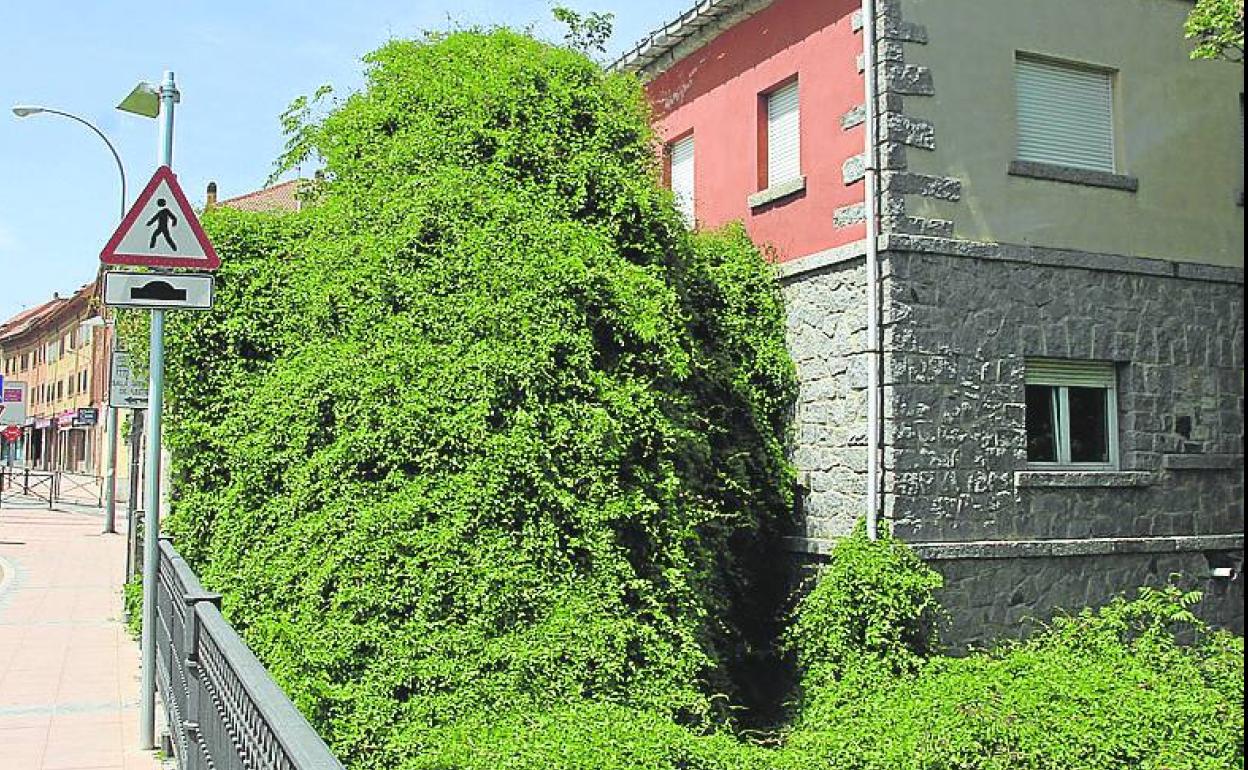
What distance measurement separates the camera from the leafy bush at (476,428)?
7.87 meters

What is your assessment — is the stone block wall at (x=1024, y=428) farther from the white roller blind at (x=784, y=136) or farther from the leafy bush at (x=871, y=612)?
the white roller blind at (x=784, y=136)

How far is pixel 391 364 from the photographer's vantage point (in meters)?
8.40

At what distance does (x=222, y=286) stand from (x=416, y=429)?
10.7ft

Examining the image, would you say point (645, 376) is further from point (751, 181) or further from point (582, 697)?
point (751, 181)

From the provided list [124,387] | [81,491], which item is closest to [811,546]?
[124,387]

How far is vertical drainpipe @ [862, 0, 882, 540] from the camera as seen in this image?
9770 mm

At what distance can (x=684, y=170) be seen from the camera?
44.0ft

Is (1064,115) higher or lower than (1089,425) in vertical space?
higher

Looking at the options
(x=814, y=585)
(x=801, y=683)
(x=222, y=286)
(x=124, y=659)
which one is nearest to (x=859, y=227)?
(x=814, y=585)

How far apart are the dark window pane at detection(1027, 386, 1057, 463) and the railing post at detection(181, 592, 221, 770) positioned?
7.11 m

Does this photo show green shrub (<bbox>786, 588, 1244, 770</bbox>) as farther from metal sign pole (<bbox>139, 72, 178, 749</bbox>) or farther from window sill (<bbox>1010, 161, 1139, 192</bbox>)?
metal sign pole (<bbox>139, 72, 178, 749</bbox>)

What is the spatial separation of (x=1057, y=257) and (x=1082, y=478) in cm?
191

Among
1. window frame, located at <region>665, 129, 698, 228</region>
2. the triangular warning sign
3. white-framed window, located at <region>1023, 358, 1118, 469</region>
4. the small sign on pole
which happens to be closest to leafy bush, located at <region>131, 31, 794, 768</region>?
the triangular warning sign

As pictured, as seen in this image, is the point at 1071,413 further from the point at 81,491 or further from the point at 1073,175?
the point at 81,491
